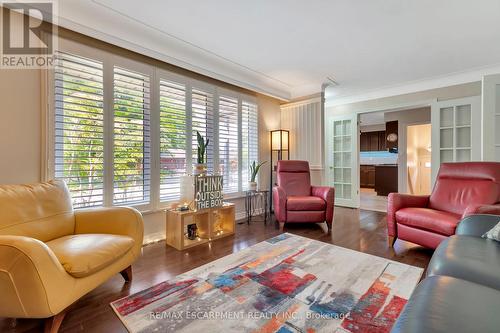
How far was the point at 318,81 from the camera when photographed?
4.03 metres

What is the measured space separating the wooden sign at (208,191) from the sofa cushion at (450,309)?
2.26 metres

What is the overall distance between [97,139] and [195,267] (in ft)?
5.43

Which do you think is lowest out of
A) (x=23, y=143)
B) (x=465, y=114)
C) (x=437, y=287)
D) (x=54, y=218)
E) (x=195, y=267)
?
(x=195, y=267)

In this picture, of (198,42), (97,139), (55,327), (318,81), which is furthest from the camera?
(318,81)

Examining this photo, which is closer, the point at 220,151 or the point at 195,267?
the point at 195,267

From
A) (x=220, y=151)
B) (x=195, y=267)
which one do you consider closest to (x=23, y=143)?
(x=195, y=267)

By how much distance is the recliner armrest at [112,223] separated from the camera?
6.15 ft

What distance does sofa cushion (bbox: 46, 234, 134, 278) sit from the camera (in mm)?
1351

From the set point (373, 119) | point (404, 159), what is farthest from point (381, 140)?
point (404, 159)

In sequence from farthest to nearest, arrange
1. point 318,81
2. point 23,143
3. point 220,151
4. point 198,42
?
point 318,81 < point 220,151 < point 198,42 < point 23,143

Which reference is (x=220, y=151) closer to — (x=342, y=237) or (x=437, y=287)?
(x=342, y=237)

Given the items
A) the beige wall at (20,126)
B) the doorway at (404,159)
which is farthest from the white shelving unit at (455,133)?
the beige wall at (20,126)

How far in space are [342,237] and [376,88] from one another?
123 inches

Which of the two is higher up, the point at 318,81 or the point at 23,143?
the point at 318,81
